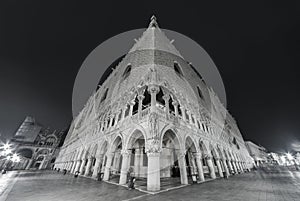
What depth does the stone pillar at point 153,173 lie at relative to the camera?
282 inches

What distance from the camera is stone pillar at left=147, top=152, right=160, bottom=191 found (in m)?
7.16

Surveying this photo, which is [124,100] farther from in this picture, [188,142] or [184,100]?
[188,142]

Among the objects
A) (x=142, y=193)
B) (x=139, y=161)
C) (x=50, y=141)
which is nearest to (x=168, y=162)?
(x=139, y=161)

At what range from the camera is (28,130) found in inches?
1903

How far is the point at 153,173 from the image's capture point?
7.42 meters

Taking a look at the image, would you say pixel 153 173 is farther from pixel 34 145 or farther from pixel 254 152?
pixel 254 152

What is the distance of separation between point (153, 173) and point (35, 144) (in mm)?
54727

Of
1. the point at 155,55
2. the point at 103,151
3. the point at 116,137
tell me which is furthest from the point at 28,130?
the point at 155,55

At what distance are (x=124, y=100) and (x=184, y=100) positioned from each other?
6.78m

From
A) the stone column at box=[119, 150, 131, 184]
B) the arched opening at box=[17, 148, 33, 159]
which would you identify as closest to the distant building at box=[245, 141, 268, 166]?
the stone column at box=[119, 150, 131, 184]

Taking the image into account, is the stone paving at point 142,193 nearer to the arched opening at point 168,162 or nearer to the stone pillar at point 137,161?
the stone pillar at point 137,161

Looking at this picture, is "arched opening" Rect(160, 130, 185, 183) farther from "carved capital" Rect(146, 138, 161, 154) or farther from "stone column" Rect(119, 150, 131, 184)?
"carved capital" Rect(146, 138, 161, 154)

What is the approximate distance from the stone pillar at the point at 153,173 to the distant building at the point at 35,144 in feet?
162

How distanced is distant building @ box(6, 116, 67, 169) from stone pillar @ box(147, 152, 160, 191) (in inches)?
1948
